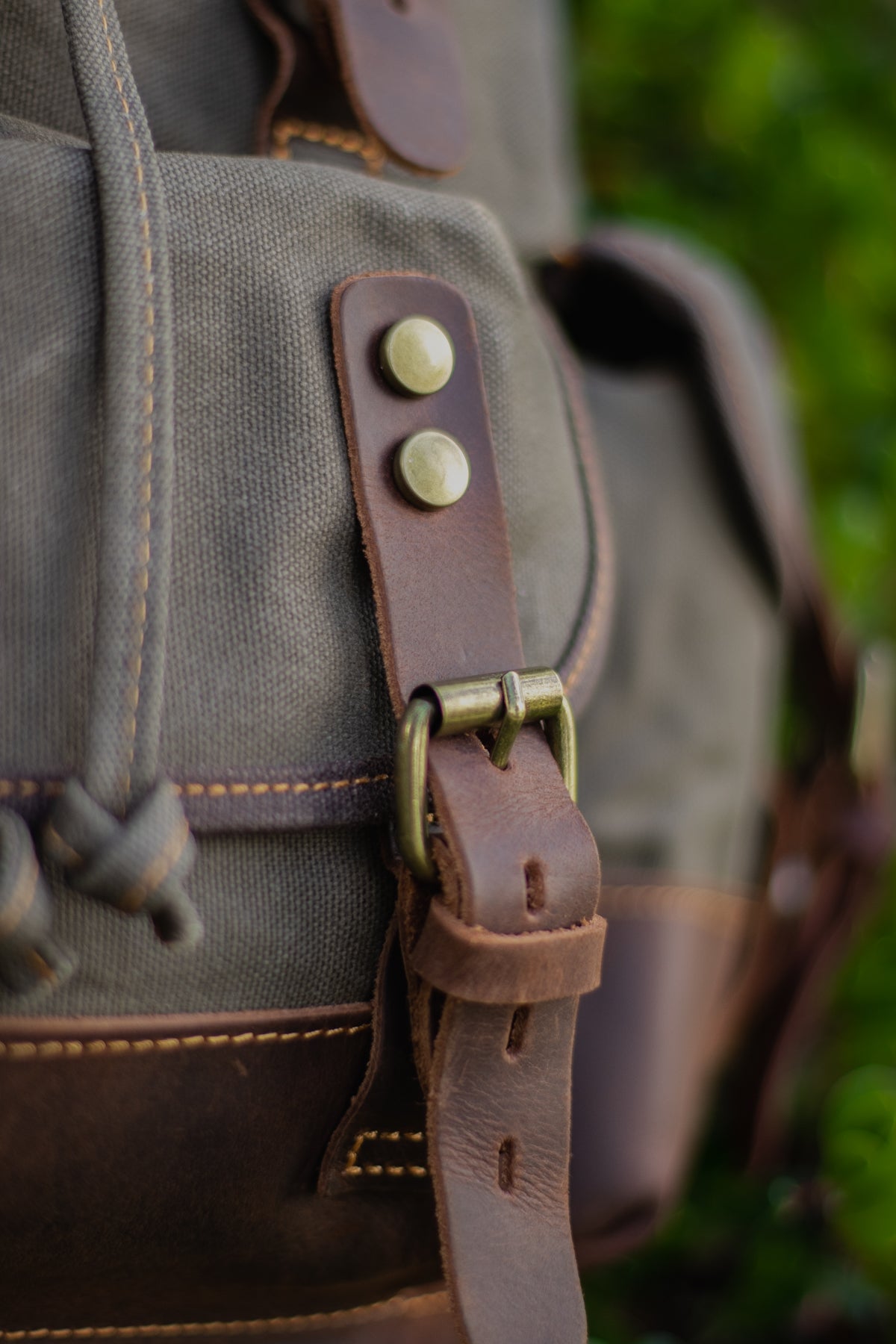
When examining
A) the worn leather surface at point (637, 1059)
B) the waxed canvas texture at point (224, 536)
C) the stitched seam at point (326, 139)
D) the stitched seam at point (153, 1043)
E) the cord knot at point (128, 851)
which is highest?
the stitched seam at point (326, 139)

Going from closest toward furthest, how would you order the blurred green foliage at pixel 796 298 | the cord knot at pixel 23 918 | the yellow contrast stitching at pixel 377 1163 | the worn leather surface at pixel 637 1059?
the cord knot at pixel 23 918, the yellow contrast stitching at pixel 377 1163, the worn leather surface at pixel 637 1059, the blurred green foliage at pixel 796 298

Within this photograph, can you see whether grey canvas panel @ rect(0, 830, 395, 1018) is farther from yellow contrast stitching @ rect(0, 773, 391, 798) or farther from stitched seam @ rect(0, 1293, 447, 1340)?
stitched seam @ rect(0, 1293, 447, 1340)

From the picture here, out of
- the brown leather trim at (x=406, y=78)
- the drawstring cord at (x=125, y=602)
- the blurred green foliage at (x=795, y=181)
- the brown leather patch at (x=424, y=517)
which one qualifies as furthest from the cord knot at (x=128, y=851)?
the blurred green foliage at (x=795, y=181)

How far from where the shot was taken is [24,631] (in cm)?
40

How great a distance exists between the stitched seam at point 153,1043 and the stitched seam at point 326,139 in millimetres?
407

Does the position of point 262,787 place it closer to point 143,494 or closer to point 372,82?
point 143,494

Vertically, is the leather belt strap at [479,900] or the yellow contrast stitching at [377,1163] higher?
the leather belt strap at [479,900]

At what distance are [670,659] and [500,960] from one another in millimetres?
308

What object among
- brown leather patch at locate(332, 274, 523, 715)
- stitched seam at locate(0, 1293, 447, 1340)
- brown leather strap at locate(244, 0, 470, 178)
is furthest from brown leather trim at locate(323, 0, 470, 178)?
stitched seam at locate(0, 1293, 447, 1340)

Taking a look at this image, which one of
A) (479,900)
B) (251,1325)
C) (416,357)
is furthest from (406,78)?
(251,1325)

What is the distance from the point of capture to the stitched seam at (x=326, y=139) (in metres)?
0.55

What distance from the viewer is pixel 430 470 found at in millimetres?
457

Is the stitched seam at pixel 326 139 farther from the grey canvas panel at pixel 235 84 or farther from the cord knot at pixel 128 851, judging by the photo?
the cord knot at pixel 128 851

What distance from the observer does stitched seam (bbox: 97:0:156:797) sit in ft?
1.29
